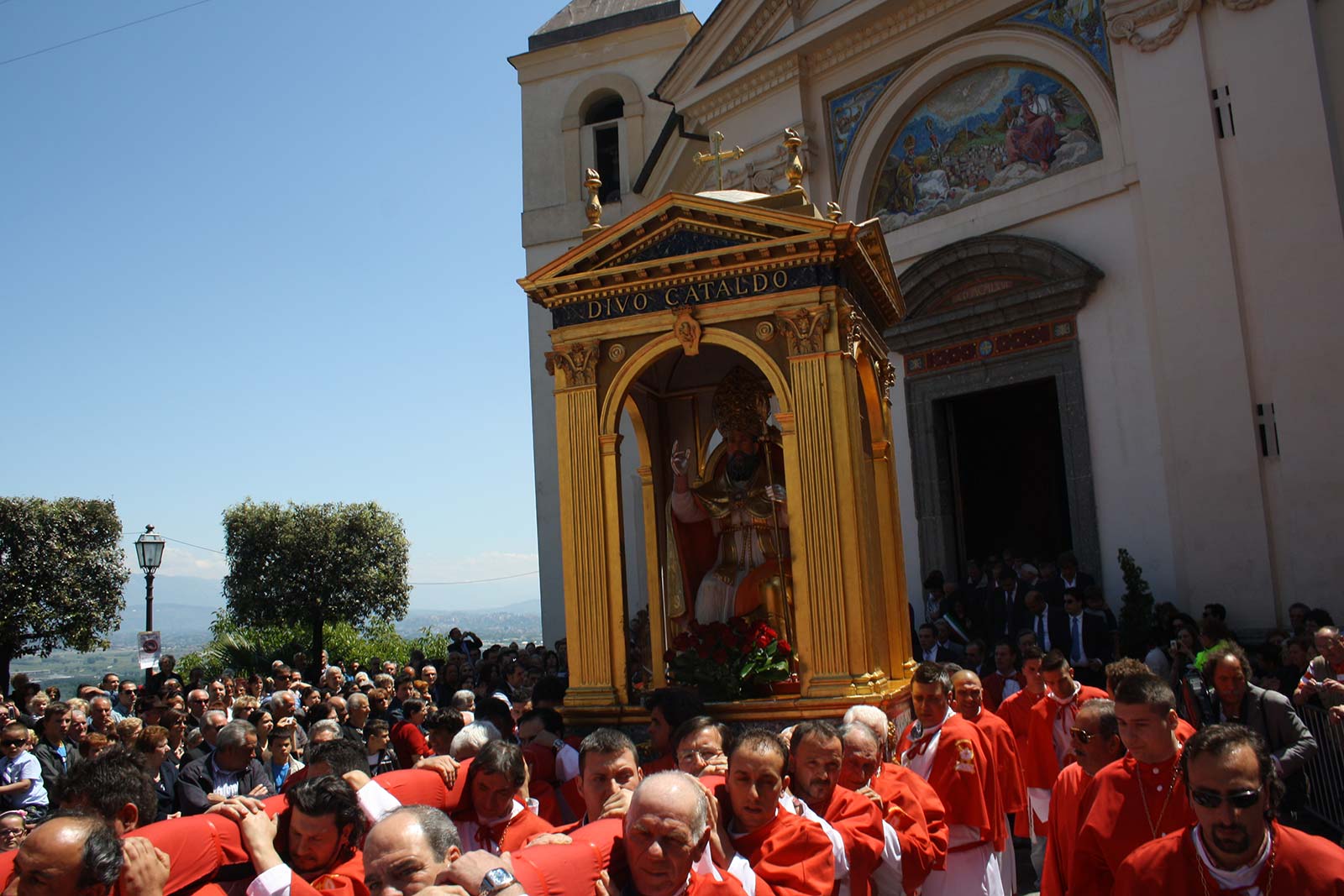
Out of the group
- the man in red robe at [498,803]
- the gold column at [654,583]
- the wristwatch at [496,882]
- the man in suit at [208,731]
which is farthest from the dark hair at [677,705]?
the man in suit at [208,731]

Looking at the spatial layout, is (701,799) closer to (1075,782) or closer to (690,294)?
(1075,782)

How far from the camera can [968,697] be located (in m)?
6.97

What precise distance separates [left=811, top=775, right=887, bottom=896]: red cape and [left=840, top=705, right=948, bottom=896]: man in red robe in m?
0.12

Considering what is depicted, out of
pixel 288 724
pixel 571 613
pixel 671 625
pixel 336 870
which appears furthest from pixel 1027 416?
pixel 336 870

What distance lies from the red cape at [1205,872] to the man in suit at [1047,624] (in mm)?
8470

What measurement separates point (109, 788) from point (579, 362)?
4.75 meters

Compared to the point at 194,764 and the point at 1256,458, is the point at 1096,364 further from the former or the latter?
the point at 194,764

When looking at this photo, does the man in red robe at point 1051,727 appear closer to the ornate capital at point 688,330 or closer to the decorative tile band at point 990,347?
the ornate capital at point 688,330

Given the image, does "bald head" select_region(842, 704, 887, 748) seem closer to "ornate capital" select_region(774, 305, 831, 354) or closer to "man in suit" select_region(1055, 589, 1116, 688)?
"ornate capital" select_region(774, 305, 831, 354)

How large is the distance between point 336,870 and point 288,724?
3.69 m

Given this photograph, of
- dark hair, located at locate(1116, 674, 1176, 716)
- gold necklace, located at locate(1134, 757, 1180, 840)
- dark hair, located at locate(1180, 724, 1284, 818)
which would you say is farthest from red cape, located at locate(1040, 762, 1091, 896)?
dark hair, located at locate(1180, 724, 1284, 818)

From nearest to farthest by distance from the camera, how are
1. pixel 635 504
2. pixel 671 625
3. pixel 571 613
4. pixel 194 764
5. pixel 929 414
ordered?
1. pixel 194 764
2. pixel 571 613
3. pixel 671 625
4. pixel 929 414
5. pixel 635 504

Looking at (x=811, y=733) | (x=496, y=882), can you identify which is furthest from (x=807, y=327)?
(x=496, y=882)

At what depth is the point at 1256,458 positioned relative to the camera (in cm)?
1215
